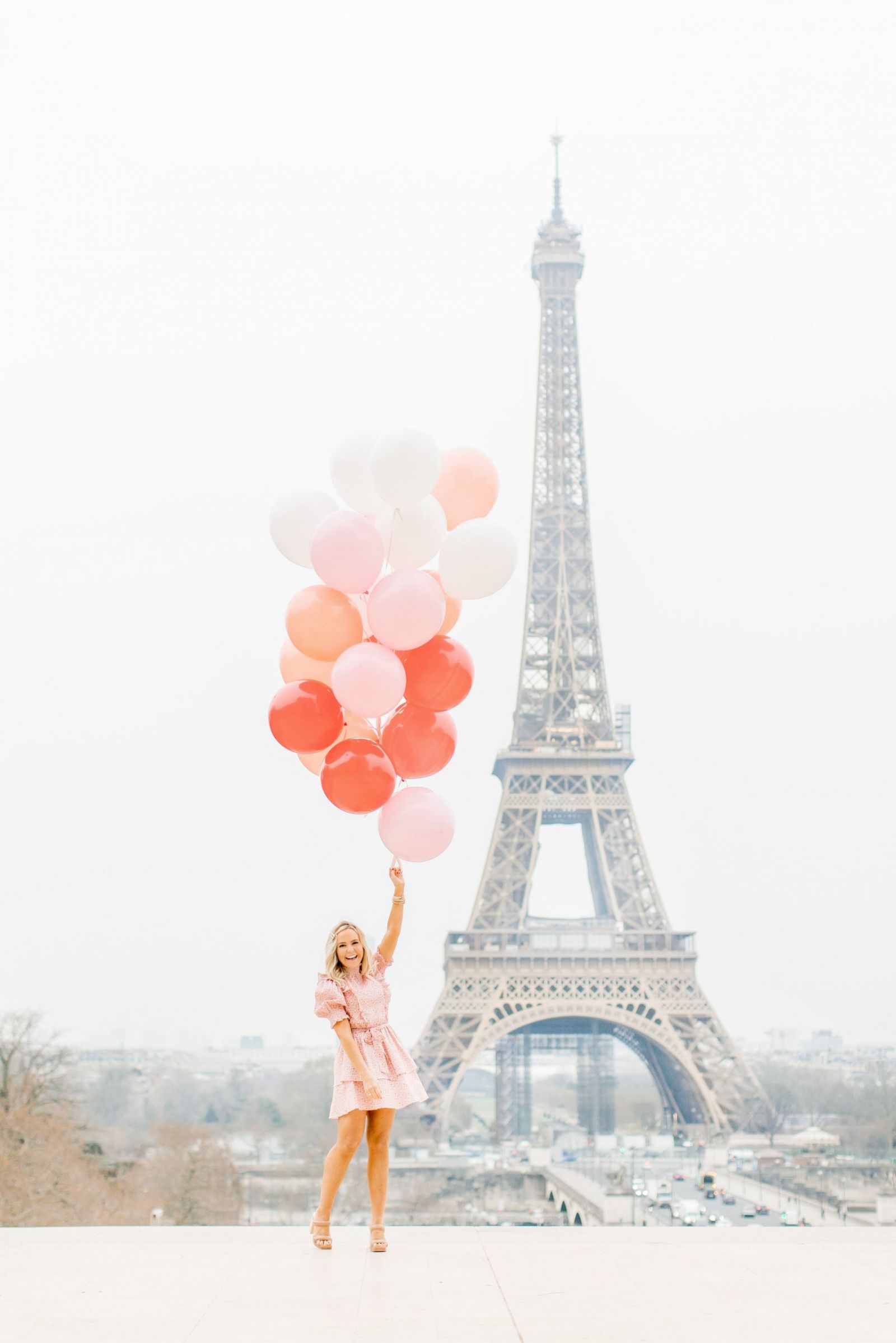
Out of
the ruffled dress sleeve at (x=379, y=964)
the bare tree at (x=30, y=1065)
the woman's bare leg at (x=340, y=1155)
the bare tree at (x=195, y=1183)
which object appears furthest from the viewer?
the bare tree at (x=195, y=1183)

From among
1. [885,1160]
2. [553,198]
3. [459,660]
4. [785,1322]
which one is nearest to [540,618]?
[553,198]

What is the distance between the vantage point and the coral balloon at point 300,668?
23.0ft

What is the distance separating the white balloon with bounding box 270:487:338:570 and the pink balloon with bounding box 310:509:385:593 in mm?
413

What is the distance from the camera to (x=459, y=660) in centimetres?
682

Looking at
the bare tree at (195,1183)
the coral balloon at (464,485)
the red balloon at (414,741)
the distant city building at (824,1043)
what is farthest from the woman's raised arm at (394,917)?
the distant city building at (824,1043)

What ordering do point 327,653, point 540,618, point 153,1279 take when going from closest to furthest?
point 153,1279, point 327,653, point 540,618

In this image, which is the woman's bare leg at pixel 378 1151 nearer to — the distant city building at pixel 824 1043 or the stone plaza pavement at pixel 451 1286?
the stone plaza pavement at pixel 451 1286

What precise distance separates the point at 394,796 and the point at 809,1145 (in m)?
25.7

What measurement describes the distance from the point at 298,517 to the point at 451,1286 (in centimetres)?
364

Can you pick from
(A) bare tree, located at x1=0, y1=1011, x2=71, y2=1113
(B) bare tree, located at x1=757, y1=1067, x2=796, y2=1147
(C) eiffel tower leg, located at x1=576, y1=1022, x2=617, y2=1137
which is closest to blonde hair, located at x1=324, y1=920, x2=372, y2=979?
(A) bare tree, located at x1=0, y1=1011, x2=71, y2=1113

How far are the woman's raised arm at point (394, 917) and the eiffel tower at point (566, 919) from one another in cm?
2274

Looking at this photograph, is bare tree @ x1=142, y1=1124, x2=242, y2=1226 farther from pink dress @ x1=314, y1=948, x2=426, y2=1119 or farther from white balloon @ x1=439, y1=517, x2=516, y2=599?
white balloon @ x1=439, y1=517, x2=516, y2=599

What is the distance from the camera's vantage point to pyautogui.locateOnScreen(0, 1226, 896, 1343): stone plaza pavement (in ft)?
14.8

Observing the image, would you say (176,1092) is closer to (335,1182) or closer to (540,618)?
(540,618)
